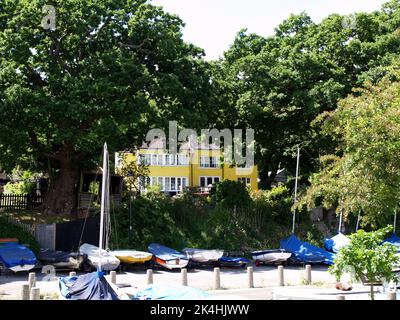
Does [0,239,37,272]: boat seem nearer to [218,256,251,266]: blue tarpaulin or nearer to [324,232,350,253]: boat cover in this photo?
[218,256,251,266]: blue tarpaulin

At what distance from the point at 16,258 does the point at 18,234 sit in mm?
4155

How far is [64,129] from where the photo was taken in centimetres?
2928

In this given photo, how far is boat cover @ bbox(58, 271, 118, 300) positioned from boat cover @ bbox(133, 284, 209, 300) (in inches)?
Result: 45.2

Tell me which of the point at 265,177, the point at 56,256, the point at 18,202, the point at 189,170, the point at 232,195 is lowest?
the point at 56,256

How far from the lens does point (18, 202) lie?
34.7 meters

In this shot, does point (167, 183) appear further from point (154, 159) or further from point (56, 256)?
point (56, 256)

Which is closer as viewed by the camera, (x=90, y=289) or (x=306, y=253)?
(x=90, y=289)

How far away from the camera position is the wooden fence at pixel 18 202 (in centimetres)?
3438

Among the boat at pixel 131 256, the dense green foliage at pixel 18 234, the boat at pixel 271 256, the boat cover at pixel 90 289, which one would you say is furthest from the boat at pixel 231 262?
the boat cover at pixel 90 289

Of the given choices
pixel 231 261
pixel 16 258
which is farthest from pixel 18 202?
pixel 231 261

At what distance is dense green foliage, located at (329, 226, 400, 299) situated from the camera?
15.6m

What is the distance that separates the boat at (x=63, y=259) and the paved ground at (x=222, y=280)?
1.63 ft

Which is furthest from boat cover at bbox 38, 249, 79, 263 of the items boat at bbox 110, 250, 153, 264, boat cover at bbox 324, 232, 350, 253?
boat cover at bbox 324, 232, 350, 253

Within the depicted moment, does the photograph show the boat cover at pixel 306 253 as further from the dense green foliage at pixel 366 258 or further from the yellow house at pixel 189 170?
the yellow house at pixel 189 170
